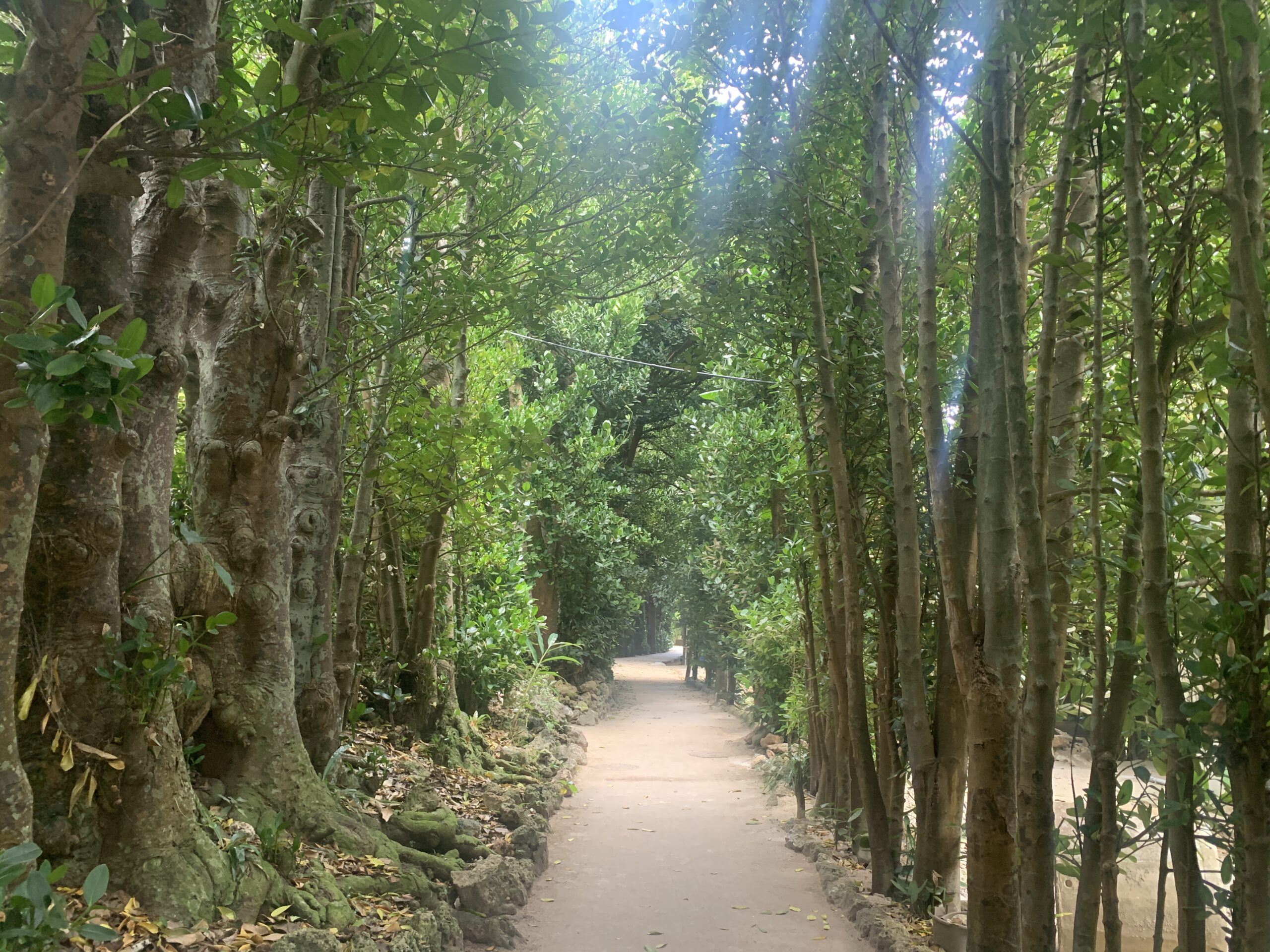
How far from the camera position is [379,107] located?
6.16 ft

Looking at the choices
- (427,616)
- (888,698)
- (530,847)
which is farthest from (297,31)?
(427,616)

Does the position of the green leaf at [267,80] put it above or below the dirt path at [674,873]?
above

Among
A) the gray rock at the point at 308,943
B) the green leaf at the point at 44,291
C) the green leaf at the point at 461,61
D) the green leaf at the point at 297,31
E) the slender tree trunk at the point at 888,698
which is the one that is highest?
the green leaf at the point at 461,61

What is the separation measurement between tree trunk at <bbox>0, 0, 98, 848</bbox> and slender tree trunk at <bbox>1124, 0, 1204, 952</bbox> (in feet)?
7.49

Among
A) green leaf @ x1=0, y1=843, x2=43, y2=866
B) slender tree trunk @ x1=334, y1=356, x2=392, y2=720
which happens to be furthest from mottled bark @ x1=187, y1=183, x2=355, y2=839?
green leaf @ x1=0, y1=843, x2=43, y2=866

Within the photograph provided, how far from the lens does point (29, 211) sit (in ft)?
5.64

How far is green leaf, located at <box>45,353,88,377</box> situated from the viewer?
1308 mm

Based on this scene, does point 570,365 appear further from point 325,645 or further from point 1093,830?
point 1093,830

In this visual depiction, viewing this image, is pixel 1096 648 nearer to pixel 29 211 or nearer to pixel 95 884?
pixel 95 884

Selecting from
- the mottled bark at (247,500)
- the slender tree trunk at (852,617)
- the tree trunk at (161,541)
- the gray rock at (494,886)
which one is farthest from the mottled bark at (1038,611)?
the mottled bark at (247,500)

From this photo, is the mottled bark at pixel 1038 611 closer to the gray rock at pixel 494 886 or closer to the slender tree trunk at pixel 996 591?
the slender tree trunk at pixel 996 591

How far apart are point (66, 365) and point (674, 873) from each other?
555 cm

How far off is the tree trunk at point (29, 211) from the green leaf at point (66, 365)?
Result: 418 mm

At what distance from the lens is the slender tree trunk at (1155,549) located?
1882mm
